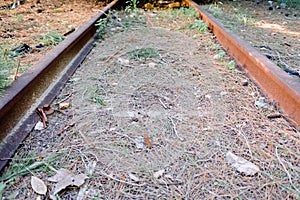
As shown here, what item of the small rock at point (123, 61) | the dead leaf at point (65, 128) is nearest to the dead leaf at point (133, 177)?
the dead leaf at point (65, 128)

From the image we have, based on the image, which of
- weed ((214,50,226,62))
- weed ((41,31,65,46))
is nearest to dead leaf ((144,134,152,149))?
weed ((214,50,226,62))

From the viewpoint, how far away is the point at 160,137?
1478 mm

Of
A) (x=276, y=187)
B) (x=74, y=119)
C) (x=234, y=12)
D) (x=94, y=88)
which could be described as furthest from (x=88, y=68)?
(x=234, y=12)

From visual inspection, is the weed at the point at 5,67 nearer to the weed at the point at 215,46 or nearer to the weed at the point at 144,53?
the weed at the point at 144,53

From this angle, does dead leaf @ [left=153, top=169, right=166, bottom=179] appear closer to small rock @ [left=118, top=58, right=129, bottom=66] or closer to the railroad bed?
the railroad bed

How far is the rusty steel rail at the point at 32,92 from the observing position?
1392mm

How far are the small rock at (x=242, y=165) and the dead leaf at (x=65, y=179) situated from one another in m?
0.64

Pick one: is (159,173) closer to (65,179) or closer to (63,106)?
(65,179)

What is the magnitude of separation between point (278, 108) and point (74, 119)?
1.18m

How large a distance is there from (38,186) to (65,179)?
0.34 feet

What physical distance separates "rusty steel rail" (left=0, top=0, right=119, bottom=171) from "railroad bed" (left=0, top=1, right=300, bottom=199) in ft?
0.17

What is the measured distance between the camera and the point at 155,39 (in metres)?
3.10

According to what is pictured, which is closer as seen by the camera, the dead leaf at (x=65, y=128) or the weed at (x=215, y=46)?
the dead leaf at (x=65, y=128)

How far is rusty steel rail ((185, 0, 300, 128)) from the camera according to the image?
1588 mm
